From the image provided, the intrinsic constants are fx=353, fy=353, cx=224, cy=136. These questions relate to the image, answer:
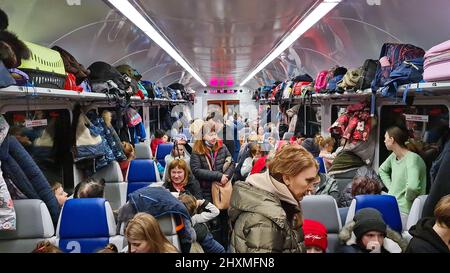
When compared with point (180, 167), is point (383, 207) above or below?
below

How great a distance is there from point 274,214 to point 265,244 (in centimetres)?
12

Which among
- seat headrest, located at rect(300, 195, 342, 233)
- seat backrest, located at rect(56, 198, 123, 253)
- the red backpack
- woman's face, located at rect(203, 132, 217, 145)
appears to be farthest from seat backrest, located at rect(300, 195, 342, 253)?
the red backpack

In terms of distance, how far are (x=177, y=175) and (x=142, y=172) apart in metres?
0.79

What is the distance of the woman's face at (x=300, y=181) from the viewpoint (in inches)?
56.5

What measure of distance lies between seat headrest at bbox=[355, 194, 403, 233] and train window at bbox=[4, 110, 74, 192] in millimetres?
2811

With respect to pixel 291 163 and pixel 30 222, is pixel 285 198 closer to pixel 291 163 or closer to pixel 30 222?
pixel 291 163

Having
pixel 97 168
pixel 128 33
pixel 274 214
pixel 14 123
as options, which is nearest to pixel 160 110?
pixel 128 33

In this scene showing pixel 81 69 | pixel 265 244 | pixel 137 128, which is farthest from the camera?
pixel 137 128

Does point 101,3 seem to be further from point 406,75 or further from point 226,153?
point 406,75

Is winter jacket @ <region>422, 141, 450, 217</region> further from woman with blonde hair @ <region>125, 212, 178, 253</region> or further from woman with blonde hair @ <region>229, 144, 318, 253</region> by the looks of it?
woman with blonde hair @ <region>125, 212, 178, 253</region>

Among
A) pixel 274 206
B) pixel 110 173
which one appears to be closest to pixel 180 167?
pixel 110 173

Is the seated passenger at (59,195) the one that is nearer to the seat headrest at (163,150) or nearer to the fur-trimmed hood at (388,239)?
the fur-trimmed hood at (388,239)

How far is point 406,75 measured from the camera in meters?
2.47

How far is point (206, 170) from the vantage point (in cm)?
361
